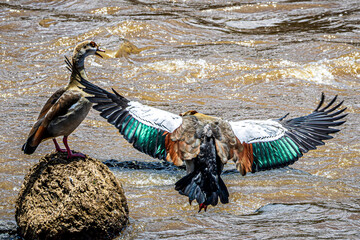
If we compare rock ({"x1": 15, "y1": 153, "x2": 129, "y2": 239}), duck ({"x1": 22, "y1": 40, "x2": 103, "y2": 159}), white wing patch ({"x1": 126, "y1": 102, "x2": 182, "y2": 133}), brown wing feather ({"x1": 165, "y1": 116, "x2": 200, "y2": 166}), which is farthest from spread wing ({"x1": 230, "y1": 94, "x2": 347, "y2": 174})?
duck ({"x1": 22, "y1": 40, "x2": 103, "y2": 159})

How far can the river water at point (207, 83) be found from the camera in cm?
572

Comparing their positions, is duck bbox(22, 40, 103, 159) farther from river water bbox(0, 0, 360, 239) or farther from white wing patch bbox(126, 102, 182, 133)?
river water bbox(0, 0, 360, 239)

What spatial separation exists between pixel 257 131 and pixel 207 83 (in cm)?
604

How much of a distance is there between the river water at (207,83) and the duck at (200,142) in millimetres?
528

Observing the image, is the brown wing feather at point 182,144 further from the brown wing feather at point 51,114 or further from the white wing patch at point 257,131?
the brown wing feather at point 51,114

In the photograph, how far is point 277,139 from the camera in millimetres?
5906

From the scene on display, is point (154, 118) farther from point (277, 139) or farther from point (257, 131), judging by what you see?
point (277, 139)

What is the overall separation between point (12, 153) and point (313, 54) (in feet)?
28.3

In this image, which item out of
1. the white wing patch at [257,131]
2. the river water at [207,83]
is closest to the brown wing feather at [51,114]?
the river water at [207,83]

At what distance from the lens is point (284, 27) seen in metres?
15.9

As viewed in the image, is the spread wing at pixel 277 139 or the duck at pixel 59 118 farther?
the spread wing at pixel 277 139

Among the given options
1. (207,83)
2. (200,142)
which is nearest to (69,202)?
(200,142)

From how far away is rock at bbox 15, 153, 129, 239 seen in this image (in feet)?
15.4

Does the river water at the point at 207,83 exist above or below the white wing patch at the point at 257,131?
below
